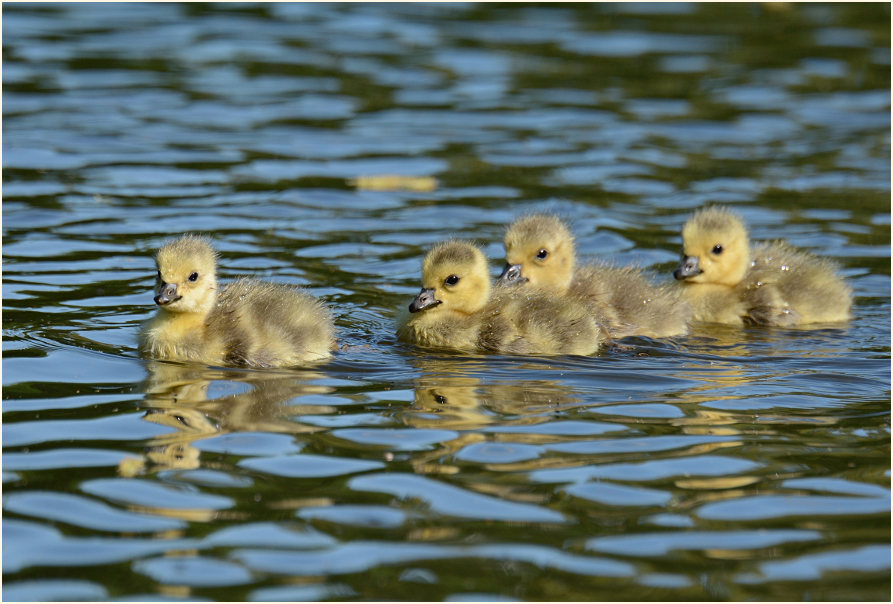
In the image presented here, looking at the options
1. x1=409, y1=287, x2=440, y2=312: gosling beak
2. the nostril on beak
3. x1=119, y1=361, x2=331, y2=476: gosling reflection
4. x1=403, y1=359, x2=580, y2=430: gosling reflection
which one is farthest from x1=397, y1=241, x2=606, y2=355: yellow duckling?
x1=119, y1=361, x2=331, y2=476: gosling reflection

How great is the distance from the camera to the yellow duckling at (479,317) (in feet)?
25.7

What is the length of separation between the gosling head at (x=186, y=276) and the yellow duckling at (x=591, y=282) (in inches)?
79.1

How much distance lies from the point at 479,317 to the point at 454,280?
26cm

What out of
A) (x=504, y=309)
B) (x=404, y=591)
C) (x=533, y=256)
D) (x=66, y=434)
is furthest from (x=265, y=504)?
(x=533, y=256)

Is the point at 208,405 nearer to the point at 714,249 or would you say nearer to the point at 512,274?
the point at 512,274

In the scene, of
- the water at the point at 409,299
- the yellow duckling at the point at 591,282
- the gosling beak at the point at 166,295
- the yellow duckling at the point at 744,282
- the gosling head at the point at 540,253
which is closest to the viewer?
the water at the point at 409,299

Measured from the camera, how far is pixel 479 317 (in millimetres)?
8023

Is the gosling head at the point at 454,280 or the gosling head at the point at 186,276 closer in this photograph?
the gosling head at the point at 186,276

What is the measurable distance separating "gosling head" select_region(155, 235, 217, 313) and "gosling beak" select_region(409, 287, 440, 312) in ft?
3.60

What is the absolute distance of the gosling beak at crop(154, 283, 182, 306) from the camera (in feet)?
24.0

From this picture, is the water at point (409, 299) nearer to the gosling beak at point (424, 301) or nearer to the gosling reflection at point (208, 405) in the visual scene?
the gosling reflection at point (208, 405)

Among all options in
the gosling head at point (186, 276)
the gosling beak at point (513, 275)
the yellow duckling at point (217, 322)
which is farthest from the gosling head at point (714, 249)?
the gosling head at point (186, 276)

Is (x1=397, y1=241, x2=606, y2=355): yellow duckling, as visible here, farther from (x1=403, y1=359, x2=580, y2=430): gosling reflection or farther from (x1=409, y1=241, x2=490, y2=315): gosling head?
(x1=403, y1=359, x2=580, y2=430): gosling reflection

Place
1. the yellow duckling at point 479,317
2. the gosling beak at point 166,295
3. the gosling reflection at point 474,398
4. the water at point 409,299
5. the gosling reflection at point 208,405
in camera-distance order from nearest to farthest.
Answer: the water at point 409,299 → the gosling reflection at point 208,405 → the gosling reflection at point 474,398 → the gosling beak at point 166,295 → the yellow duckling at point 479,317
